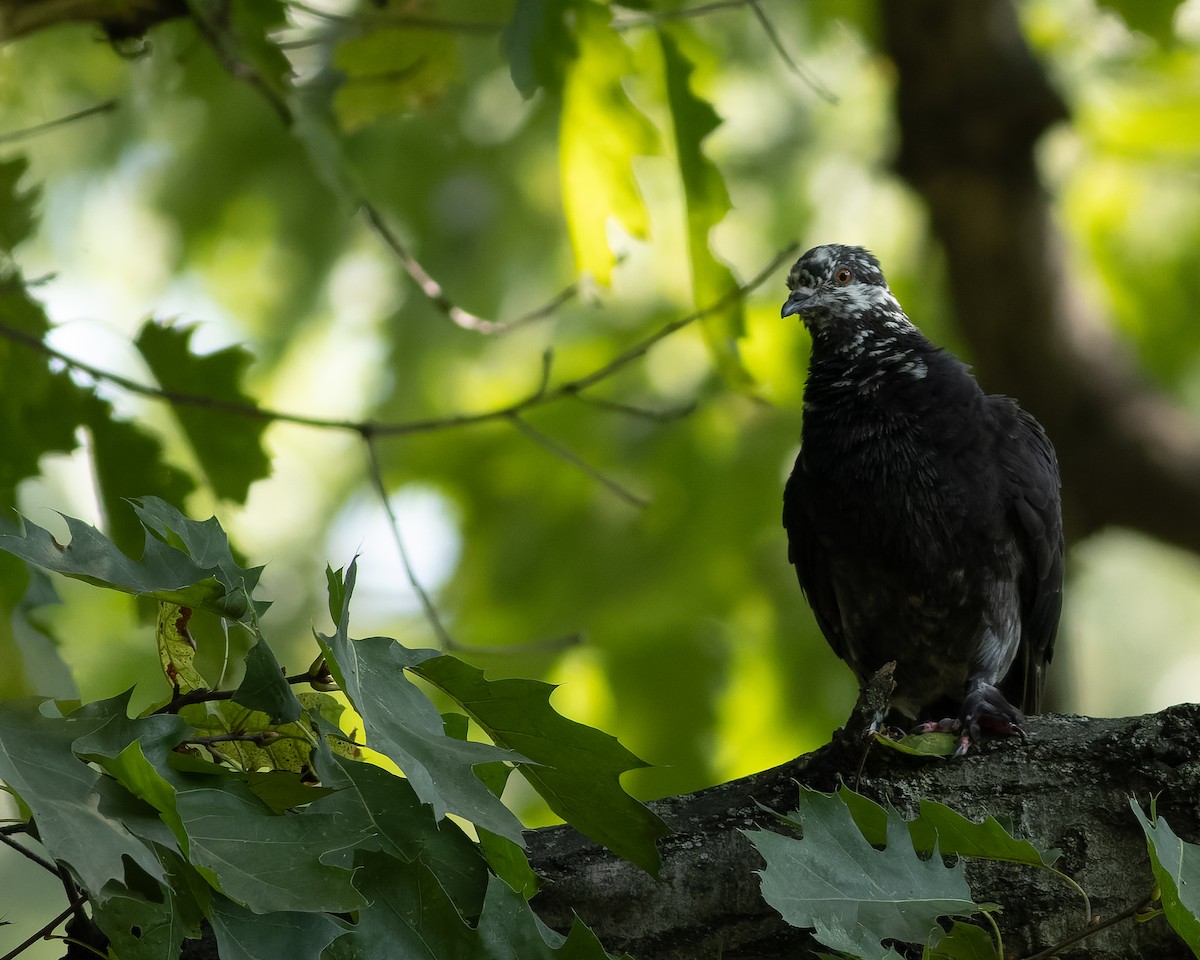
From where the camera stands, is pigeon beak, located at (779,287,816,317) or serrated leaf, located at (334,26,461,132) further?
pigeon beak, located at (779,287,816,317)

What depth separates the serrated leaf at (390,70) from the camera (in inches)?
124

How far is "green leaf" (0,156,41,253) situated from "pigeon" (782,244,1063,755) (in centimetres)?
202

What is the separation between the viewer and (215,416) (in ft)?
9.98

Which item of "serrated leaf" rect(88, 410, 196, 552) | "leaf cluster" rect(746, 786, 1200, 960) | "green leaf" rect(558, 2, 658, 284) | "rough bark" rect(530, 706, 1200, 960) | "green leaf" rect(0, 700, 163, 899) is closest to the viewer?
"green leaf" rect(0, 700, 163, 899)

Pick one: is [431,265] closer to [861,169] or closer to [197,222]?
[197,222]

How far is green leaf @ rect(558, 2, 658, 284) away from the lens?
2.95 meters

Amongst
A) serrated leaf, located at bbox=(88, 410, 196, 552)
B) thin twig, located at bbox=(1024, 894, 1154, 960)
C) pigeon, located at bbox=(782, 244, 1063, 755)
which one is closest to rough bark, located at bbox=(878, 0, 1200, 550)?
A: pigeon, located at bbox=(782, 244, 1063, 755)

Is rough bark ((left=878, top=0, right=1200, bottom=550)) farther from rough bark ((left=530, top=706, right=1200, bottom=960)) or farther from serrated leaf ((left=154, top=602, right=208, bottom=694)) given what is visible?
serrated leaf ((left=154, top=602, right=208, bottom=694))

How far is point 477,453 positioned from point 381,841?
399 cm

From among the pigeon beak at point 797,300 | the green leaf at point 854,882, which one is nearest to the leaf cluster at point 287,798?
the green leaf at point 854,882

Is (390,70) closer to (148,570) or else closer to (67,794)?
(148,570)

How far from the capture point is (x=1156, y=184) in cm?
585

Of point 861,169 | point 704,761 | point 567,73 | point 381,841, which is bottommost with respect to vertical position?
point 381,841

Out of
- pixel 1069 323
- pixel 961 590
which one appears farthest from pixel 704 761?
pixel 1069 323
